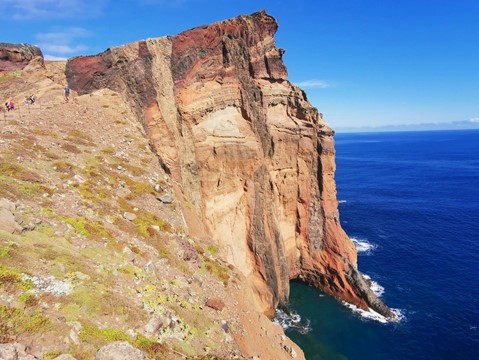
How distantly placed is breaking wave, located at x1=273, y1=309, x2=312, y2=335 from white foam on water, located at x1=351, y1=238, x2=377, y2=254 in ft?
98.2

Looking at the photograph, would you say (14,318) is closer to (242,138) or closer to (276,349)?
(276,349)

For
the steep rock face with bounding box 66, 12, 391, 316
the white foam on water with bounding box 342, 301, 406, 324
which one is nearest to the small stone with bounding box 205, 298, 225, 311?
the steep rock face with bounding box 66, 12, 391, 316

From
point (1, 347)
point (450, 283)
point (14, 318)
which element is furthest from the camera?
point (450, 283)

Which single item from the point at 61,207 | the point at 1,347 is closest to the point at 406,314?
Result: the point at 61,207

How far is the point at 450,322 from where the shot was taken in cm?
5166

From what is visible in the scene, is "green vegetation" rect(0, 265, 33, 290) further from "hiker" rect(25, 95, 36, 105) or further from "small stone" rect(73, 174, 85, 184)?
"hiker" rect(25, 95, 36, 105)

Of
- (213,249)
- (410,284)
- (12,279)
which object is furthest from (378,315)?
(12,279)

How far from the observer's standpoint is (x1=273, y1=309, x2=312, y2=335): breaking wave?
50.2 metres

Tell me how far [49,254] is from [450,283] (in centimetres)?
6847

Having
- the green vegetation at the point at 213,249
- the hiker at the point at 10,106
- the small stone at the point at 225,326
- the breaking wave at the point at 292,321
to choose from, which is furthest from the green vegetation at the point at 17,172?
the breaking wave at the point at 292,321

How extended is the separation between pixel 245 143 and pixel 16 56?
33.6 metres

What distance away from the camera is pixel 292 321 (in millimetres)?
51906

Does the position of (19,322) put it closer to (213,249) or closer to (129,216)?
(129,216)

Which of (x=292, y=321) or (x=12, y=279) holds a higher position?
(x=12, y=279)
